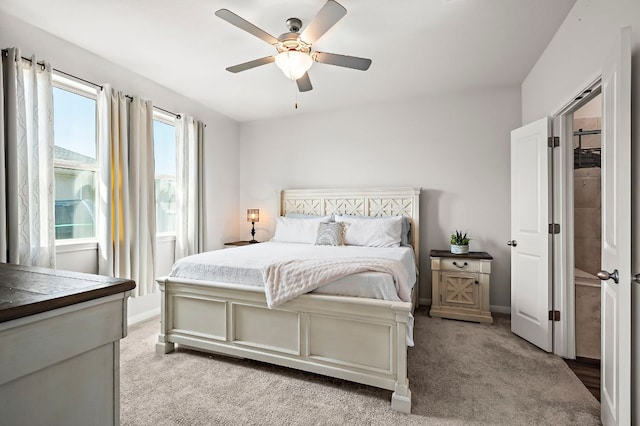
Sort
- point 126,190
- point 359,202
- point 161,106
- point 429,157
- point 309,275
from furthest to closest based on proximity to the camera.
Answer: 1. point 359,202
2. point 429,157
3. point 161,106
4. point 126,190
5. point 309,275

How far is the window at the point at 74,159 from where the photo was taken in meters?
2.79

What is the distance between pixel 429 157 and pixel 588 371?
262 cm

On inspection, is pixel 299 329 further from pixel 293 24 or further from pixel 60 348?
pixel 293 24

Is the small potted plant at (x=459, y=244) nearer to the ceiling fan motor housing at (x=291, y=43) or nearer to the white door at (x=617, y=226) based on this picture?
the white door at (x=617, y=226)

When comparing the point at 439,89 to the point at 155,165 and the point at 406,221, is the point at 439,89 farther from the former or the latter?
the point at 155,165

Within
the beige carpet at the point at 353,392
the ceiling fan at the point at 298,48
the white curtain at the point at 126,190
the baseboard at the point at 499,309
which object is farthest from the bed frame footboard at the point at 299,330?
the baseboard at the point at 499,309

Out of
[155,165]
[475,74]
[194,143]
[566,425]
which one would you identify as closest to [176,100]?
[194,143]

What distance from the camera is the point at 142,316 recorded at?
346 cm

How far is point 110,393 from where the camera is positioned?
0.92m

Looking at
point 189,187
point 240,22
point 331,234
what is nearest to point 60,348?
point 240,22

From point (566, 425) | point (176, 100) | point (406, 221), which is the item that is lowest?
point (566, 425)

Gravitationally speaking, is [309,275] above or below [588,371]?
above

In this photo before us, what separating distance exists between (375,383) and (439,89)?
11.0 feet

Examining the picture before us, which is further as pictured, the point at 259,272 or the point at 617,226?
the point at 259,272
